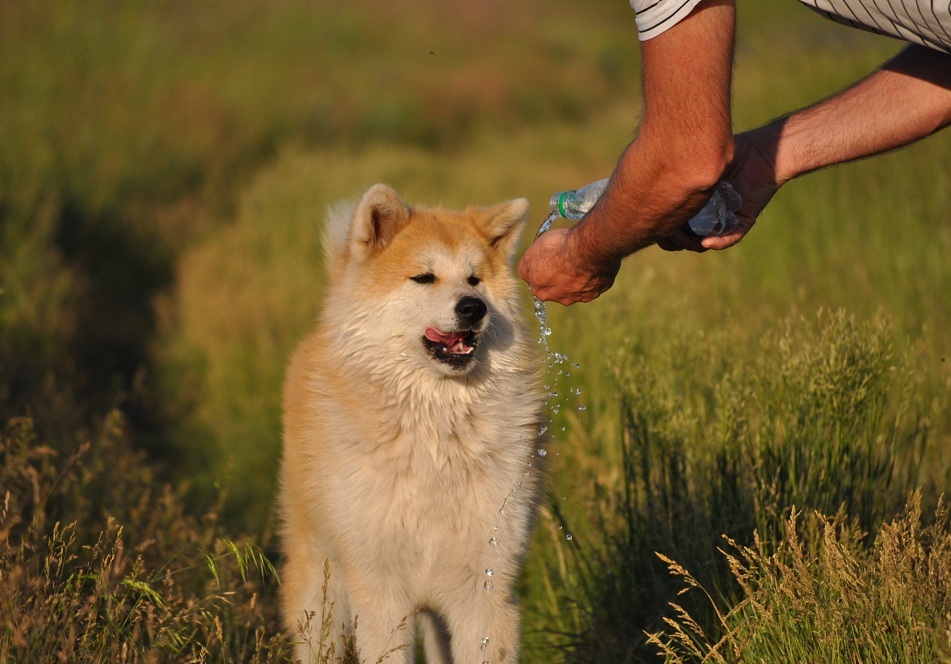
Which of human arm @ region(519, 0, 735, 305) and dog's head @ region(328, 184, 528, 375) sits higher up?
human arm @ region(519, 0, 735, 305)

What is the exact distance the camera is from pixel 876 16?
2.69 meters

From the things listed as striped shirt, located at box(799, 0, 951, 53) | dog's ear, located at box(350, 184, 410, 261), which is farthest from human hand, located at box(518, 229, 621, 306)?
striped shirt, located at box(799, 0, 951, 53)

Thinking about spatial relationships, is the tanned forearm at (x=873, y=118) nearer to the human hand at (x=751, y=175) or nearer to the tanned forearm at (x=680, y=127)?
the human hand at (x=751, y=175)

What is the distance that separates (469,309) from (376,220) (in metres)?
0.67

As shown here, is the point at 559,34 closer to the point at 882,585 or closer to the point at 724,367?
the point at 724,367

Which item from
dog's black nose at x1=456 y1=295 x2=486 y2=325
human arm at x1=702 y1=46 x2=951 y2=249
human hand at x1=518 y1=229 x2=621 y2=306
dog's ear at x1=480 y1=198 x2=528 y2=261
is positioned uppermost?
human arm at x1=702 y1=46 x2=951 y2=249

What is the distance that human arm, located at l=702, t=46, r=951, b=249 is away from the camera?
318 cm

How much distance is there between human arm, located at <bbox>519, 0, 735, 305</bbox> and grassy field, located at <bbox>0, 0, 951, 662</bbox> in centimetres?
113

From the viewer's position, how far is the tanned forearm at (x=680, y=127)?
98.7 inches

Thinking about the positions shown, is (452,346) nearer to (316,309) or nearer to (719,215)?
(719,215)

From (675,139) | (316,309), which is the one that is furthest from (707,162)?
(316,309)

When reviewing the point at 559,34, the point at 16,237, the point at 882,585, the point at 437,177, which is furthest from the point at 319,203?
the point at 559,34

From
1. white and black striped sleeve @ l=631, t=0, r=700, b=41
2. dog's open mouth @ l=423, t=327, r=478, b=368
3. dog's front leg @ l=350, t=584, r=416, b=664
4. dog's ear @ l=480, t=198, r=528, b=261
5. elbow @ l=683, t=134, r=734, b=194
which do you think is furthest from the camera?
dog's ear @ l=480, t=198, r=528, b=261

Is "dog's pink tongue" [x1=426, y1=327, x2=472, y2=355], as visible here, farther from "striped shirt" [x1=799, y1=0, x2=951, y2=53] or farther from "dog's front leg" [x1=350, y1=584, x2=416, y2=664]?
"striped shirt" [x1=799, y1=0, x2=951, y2=53]
